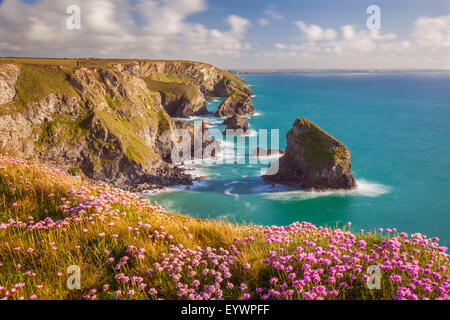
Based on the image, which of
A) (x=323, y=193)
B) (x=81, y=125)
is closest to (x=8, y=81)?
(x=81, y=125)

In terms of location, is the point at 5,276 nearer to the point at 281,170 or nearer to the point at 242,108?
the point at 281,170

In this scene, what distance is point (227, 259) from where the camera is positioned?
5.76 meters

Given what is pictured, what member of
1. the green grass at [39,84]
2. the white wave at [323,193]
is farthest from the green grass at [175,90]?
the white wave at [323,193]

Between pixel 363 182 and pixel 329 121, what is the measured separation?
85.0 m

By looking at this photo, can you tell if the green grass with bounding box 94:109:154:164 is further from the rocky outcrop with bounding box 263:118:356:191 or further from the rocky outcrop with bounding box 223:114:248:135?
the rocky outcrop with bounding box 223:114:248:135

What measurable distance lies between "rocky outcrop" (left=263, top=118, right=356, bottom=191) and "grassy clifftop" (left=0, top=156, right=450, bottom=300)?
53128 millimetres

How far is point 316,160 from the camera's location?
A: 58.3m

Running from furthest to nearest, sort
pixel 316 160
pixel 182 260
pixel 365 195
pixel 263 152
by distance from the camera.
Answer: pixel 263 152 < pixel 365 195 < pixel 316 160 < pixel 182 260

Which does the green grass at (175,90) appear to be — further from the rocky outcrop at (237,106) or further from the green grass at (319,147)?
the green grass at (319,147)

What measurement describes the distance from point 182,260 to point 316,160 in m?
56.0

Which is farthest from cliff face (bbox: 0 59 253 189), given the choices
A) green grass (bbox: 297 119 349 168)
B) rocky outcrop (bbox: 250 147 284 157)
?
green grass (bbox: 297 119 349 168)

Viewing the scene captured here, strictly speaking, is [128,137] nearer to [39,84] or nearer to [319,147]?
[39,84]

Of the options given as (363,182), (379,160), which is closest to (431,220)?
(363,182)

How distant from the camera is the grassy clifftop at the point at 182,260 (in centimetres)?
493
